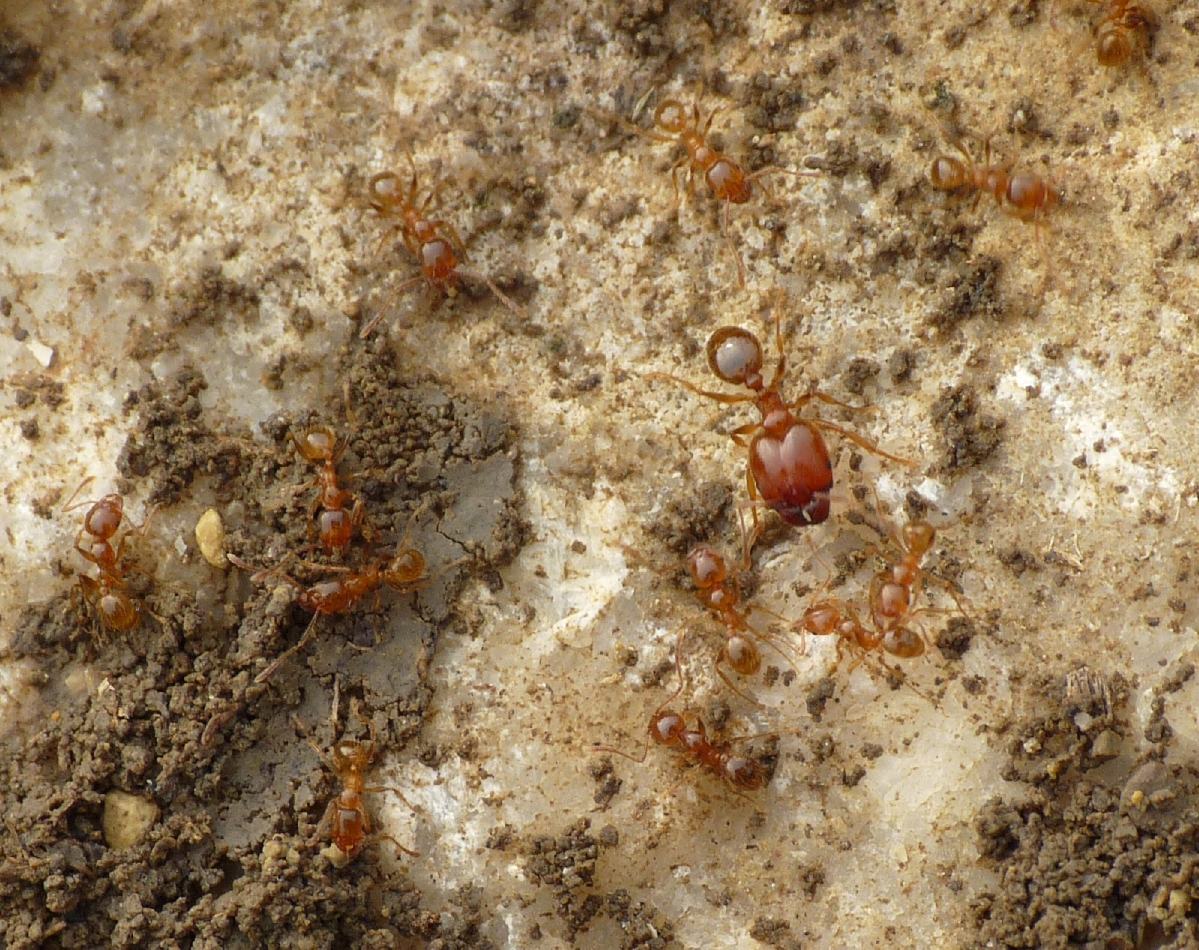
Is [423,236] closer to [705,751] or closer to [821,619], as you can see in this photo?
[821,619]

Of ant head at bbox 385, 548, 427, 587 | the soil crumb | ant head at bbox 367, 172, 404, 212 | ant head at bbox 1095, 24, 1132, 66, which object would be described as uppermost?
ant head at bbox 1095, 24, 1132, 66

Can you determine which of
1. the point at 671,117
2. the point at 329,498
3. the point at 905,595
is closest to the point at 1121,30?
the point at 671,117

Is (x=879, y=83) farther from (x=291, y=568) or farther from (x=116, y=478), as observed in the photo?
(x=116, y=478)

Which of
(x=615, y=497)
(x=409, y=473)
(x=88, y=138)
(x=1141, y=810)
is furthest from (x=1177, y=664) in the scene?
(x=88, y=138)

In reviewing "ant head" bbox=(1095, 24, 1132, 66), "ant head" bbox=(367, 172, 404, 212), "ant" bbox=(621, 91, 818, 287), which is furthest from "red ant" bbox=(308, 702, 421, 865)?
"ant head" bbox=(1095, 24, 1132, 66)

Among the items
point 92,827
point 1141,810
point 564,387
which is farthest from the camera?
point 564,387

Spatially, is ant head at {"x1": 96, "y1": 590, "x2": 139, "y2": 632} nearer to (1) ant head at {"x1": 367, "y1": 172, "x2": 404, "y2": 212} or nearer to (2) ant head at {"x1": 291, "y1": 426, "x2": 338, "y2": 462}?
(2) ant head at {"x1": 291, "y1": 426, "x2": 338, "y2": 462}

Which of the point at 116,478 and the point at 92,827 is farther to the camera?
the point at 116,478

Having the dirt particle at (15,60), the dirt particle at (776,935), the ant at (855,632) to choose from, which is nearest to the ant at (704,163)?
the ant at (855,632)
